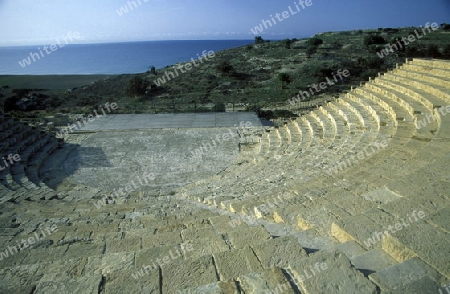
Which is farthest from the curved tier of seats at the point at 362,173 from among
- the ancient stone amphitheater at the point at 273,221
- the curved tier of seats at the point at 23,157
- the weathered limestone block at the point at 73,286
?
the curved tier of seats at the point at 23,157

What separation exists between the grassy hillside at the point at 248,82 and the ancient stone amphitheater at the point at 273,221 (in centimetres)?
1216

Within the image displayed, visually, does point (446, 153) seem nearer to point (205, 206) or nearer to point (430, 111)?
point (430, 111)

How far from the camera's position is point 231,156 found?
12094 mm

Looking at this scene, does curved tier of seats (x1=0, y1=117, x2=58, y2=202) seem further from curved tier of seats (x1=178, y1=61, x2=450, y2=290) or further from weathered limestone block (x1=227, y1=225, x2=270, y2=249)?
weathered limestone block (x1=227, y1=225, x2=270, y2=249)

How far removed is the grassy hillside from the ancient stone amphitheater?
12.2 metres

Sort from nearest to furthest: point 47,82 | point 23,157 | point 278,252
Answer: point 278,252
point 23,157
point 47,82

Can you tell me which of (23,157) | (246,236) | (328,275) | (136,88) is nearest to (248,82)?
(136,88)

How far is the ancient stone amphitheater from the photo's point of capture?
2.80 meters

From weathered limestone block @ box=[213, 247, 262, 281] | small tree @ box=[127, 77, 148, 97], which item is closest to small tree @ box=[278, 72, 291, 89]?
small tree @ box=[127, 77, 148, 97]

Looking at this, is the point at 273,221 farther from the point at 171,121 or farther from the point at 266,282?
the point at 171,121

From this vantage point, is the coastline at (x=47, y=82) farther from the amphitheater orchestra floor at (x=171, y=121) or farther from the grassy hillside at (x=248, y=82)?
the amphitheater orchestra floor at (x=171, y=121)

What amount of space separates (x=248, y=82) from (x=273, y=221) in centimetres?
2831

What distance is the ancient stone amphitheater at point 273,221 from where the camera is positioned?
2.80 meters

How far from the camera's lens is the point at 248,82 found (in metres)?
31.9
